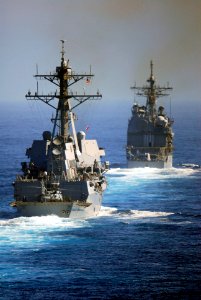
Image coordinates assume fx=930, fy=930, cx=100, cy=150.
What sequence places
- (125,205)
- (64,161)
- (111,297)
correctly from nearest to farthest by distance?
1. (111,297)
2. (64,161)
3. (125,205)

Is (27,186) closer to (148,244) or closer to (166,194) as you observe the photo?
(148,244)

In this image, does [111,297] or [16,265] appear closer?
[111,297]

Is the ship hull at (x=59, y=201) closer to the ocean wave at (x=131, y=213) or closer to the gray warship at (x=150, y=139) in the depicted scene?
the ocean wave at (x=131, y=213)

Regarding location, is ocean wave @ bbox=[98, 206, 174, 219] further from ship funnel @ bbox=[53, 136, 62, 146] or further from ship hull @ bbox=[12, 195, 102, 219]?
ship funnel @ bbox=[53, 136, 62, 146]

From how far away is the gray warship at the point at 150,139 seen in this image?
11319 centimetres

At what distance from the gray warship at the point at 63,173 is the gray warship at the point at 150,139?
1453 inches

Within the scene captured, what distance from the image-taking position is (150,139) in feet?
381

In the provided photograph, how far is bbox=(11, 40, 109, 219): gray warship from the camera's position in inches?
2613

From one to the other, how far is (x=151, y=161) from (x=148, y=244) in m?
54.9

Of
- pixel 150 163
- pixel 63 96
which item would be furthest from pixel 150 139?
pixel 63 96

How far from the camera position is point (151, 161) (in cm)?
11319

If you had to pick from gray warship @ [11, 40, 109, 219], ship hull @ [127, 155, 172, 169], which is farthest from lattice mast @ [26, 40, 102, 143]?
ship hull @ [127, 155, 172, 169]

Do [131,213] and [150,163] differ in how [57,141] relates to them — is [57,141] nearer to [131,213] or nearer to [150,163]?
[131,213]

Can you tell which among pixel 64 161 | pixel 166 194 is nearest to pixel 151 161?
pixel 166 194
